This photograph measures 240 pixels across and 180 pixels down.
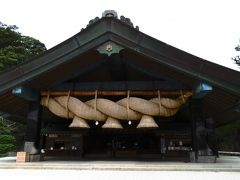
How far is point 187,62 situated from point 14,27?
1341 inches

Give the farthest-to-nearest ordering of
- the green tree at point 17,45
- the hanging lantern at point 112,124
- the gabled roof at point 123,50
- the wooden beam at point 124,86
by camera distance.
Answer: the green tree at point 17,45 < the wooden beam at point 124,86 < the hanging lantern at point 112,124 < the gabled roof at point 123,50

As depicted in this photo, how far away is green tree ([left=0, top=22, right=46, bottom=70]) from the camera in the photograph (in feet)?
98.6

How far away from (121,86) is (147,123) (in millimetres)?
1716

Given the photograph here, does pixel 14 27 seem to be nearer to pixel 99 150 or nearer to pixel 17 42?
pixel 17 42

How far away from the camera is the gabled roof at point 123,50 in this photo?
820 cm

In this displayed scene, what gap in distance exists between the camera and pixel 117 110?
8.83m

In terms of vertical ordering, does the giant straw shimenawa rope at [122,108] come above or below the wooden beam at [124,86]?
below

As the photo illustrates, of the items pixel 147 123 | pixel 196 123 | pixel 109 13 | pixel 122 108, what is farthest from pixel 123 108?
pixel 109 13

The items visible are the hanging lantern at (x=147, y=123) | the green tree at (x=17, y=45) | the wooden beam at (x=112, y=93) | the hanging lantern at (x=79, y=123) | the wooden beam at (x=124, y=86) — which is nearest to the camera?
the hanging lantern at (x=147, y=123)

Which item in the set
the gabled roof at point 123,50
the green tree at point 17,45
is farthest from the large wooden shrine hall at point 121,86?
the green tree at point 17,45

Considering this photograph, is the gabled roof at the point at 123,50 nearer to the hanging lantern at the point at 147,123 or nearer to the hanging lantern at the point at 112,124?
the hanging lantern at the point at 147,123

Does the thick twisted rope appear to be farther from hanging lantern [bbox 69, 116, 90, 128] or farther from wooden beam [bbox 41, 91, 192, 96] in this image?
wooden beam [bbox 41, 91, 192, 96]

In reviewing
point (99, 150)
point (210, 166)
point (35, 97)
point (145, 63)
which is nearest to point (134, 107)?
point (145, 63)

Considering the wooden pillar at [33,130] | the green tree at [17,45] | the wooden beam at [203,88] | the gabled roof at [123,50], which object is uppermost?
the green tree at [17,45]
